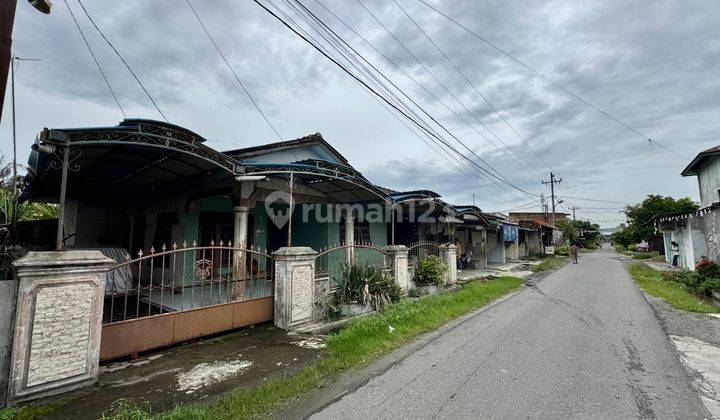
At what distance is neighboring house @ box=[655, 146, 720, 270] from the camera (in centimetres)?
1423

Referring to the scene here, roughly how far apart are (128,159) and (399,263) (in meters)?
7.21

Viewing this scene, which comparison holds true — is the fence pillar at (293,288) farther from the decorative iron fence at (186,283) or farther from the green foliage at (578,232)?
the green foliage at (578,232)

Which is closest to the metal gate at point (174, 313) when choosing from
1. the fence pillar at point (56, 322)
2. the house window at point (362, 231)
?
the fence pillar at point (56, 322)

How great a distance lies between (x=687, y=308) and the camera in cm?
873

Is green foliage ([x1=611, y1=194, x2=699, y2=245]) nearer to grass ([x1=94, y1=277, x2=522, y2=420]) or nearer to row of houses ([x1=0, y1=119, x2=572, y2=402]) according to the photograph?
row of houses ([x1=0, y1=119, x2=572, y2=402])

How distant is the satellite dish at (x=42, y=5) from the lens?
3.29 m

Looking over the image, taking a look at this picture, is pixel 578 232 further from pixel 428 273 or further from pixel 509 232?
pixel 428 273

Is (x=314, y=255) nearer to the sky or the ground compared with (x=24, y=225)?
nearer to the ground

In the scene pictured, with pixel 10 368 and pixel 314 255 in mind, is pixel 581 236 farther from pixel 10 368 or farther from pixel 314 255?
pixel 10 368

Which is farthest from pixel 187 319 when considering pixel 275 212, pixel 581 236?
pixel 581 236

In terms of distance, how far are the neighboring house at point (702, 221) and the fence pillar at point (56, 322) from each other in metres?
19.5

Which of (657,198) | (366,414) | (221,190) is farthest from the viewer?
(657,198)

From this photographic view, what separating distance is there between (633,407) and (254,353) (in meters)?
4.94

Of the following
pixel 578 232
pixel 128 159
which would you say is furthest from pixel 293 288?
pixel 578 232
